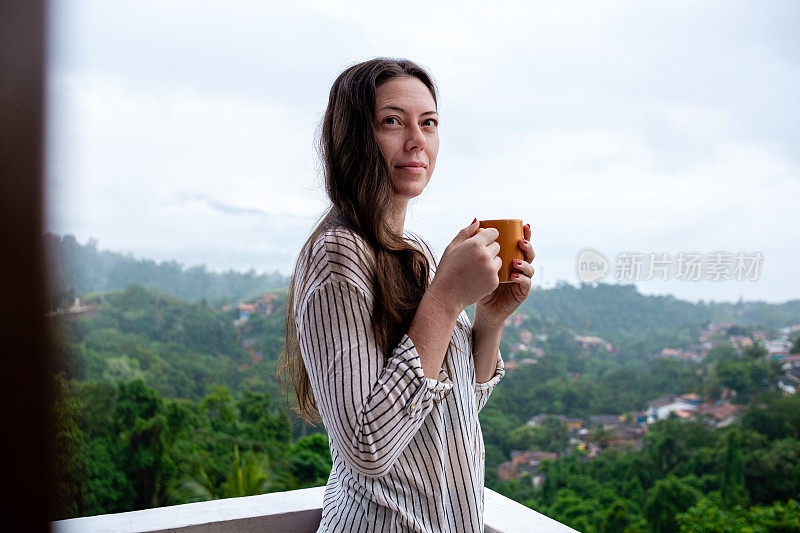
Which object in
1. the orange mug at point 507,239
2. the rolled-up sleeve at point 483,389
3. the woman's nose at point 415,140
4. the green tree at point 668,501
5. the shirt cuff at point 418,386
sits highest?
the woman's nose at point 415,140

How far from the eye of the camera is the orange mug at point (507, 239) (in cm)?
89

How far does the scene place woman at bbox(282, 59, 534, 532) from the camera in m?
0.77

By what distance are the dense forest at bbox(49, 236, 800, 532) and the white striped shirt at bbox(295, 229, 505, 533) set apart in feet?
19.7

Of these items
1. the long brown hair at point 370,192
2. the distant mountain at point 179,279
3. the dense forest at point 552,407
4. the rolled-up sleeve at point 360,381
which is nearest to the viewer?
the rolled-up sleeve at point 360,381

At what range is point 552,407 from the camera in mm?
8031

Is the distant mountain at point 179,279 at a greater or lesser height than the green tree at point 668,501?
greater

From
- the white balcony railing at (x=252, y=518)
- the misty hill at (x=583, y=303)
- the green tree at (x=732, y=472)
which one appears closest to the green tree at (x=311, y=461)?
the misty hill at (x=583, y=303)

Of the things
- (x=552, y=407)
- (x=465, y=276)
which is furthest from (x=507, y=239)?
(x=552, y=407)

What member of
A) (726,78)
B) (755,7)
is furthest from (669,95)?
(755,7)

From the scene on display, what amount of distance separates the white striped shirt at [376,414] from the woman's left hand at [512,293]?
7cm

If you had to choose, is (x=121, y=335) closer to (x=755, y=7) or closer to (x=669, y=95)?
(x=669, y=95)

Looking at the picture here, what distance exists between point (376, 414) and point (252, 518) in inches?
41.4

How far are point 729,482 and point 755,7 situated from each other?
5.62 meters

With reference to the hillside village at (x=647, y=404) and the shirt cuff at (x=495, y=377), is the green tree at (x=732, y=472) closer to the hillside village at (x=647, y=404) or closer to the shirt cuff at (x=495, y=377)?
the hillside village at (x=647, y=404)
